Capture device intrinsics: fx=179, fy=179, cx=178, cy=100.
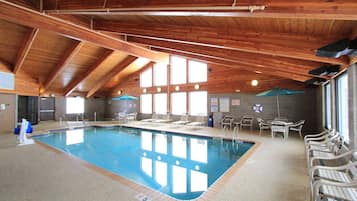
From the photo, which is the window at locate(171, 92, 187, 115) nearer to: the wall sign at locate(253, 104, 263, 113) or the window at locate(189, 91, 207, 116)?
the window at locate(189, 91, 207, 116)

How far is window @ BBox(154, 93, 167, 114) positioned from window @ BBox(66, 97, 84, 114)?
21.6 ft

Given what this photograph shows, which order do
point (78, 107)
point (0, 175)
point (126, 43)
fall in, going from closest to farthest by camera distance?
point (0, 175)
point (126, 43)
point (78, 107)

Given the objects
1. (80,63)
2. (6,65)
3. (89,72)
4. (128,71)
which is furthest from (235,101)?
(6,65)

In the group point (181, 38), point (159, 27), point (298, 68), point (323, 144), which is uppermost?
point (159, 27)

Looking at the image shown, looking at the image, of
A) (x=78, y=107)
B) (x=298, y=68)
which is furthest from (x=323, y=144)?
(x=78, y=107)

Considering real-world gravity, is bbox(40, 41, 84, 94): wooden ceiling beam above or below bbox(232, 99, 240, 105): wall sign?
above

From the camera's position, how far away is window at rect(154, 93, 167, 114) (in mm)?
12266

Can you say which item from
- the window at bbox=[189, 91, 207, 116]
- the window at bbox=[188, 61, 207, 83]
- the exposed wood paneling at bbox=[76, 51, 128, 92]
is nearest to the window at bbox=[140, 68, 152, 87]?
the exposed wood paneling at bbox=[76, 51, 128, 92]

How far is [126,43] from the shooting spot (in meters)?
7.45

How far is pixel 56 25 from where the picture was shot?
5242mm

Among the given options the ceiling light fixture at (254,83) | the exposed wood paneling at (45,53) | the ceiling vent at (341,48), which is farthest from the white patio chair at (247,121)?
the exposed wood paneling at (45,53)

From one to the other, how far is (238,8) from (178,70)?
942 cm

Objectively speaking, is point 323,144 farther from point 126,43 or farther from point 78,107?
point 78,107

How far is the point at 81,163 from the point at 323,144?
5380mm
